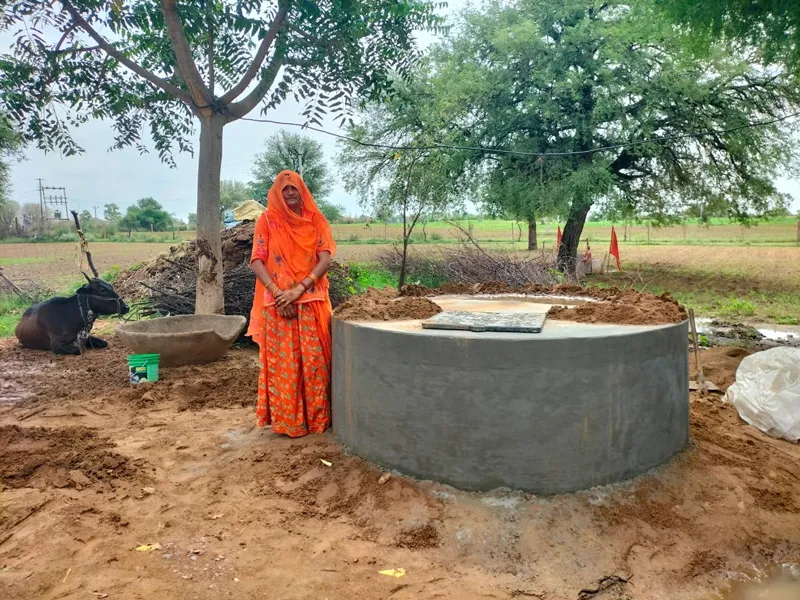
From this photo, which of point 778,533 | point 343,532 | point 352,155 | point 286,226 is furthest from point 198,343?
point 352,155

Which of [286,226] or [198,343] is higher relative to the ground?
[286,226]

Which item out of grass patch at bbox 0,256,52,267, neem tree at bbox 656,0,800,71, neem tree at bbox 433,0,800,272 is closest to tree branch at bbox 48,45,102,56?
neem tree at bbox 656,0,800,71

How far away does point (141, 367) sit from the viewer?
5387 millimetres

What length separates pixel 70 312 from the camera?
7105 mm

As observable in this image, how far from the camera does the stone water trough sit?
554 centimetres

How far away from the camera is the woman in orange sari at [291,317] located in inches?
155

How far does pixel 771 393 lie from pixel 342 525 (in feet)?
10.7

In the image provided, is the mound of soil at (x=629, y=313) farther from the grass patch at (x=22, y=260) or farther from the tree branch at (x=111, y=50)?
the grass patch at (x=22, y=260)

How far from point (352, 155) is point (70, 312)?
1073 centimetres

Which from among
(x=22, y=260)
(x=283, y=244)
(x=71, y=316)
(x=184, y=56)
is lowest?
(x=71, y=316)

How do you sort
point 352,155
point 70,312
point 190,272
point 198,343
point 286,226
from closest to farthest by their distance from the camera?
point 286,226 < point 198,343 < point 70,312 < point 190,272 < point 352,155

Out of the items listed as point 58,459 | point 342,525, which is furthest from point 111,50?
point 342,525

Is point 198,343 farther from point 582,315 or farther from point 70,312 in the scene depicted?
point 582,315

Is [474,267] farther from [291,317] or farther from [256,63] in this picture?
[291,317]
